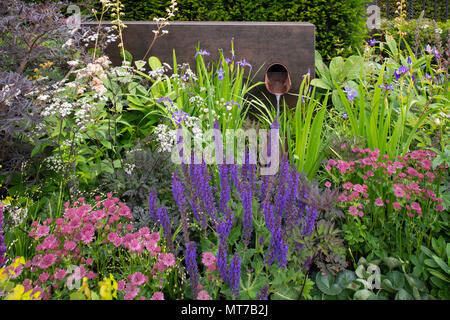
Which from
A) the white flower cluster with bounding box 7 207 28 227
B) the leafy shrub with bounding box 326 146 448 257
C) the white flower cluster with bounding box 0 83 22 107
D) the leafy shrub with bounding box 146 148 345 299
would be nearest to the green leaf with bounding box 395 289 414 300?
the leafy shrub with bounding box 326 146 448 257

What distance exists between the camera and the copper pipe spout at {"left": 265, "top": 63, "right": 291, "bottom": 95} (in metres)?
3.66

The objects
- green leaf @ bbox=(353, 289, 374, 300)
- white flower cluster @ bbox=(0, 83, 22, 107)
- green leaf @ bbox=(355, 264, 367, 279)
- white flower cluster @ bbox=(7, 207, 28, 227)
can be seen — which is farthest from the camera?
white flower cluster @ bbox=(7, 207, 28, 227)

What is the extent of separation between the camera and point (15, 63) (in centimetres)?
260

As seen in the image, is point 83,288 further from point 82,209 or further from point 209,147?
point 209,147

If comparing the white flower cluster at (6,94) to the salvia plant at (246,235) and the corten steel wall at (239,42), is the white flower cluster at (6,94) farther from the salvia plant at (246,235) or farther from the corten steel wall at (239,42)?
the corten steel wall at (239,42)

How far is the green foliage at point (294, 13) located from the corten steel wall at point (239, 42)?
2.30 feet

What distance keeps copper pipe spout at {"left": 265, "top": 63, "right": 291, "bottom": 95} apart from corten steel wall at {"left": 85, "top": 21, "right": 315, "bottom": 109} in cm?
25

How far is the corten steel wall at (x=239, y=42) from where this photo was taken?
400cm

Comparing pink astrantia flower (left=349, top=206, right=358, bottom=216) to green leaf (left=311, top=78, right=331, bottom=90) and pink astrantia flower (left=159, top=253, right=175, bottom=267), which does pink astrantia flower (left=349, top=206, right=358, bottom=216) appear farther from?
green leaf (left=311, top=78, right=331, bottom=90)

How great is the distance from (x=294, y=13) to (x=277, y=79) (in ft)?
5.01

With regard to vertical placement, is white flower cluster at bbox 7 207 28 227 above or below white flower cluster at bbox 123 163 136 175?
below

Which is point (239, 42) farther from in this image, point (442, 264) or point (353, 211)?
point (442, 264)

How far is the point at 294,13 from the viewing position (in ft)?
15.8
